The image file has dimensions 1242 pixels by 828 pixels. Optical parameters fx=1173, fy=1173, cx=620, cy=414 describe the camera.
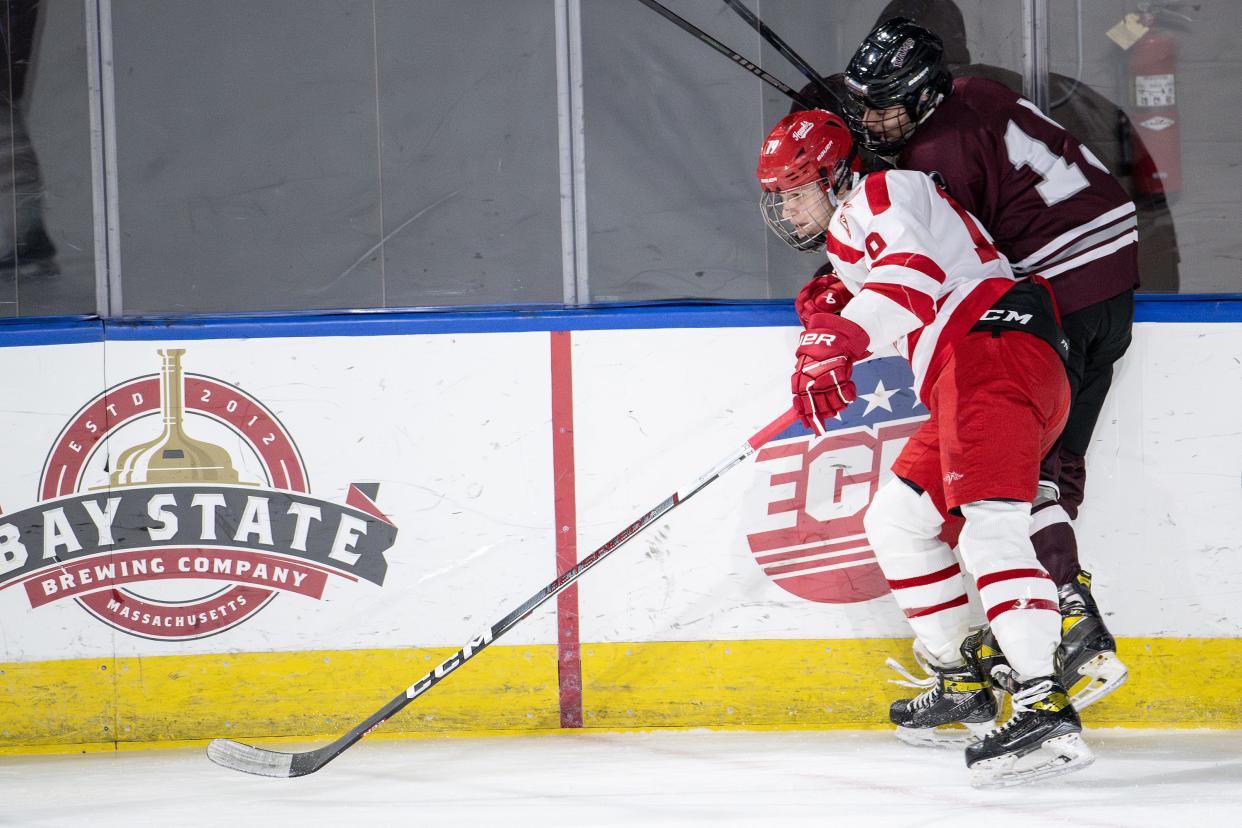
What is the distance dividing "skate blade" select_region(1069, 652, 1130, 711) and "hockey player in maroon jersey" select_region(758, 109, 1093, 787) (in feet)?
0.60

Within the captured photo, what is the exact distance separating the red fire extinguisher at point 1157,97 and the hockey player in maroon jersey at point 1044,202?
29 cm

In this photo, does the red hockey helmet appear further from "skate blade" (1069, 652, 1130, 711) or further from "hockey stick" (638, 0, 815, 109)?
"skate blade" (1069, 652, 1130, 711)

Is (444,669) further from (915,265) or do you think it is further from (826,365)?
(915,265)

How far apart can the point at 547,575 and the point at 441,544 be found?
25 centimetres

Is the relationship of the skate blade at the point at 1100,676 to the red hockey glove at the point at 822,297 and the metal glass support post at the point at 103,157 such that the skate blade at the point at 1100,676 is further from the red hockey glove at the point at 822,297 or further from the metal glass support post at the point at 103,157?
the metal glass support post at the point at 103,157

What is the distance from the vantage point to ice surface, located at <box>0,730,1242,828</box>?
6.72 feet

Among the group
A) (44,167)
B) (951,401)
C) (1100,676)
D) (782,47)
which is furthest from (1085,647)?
(44,167)

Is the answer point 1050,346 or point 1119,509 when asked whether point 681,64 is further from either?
point 1119,509

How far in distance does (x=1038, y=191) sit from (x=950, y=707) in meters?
1.06

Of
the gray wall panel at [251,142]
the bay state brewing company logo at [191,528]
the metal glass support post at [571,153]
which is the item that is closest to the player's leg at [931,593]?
the metal glass support post at [571,153]

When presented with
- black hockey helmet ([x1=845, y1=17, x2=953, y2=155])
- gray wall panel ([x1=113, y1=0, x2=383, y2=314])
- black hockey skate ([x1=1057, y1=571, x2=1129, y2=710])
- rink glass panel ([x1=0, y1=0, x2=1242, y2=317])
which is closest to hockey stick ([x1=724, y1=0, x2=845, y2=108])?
rink glass panel ([x1=0, y1=0, x2=1242, y2=317])

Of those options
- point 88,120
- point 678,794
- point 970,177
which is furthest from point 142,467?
point 970,177

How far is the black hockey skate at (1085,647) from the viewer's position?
234 centimetres

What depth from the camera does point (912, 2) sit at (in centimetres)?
262
